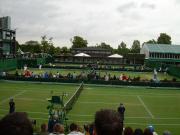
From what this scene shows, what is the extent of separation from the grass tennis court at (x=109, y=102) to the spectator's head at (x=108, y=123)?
2012 cm

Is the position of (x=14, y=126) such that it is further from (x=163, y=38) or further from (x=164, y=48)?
(x=163, y=38)

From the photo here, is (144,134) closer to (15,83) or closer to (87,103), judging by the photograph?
→ (87,103)

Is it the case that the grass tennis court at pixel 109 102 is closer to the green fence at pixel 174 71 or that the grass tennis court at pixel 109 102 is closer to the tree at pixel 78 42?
the green fence at pixel 174 71

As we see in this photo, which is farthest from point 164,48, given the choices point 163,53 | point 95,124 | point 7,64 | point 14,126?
point 14,126

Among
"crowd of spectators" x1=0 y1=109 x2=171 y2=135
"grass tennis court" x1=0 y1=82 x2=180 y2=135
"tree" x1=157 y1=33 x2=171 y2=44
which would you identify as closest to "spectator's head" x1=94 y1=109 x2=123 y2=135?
"crowd of spectators" x1=0 y1=109 x2=171 y2=135

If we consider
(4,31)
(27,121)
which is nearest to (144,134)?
(27,121)

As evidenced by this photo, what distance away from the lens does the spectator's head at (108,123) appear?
3795 millimetres

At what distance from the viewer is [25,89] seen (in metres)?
42.7

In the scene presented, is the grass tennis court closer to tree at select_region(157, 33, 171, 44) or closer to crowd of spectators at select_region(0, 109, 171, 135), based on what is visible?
crowd of spectators at select_region(0, 109, 171, 135)

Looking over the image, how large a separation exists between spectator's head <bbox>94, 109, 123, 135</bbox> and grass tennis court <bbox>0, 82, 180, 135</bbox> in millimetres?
20118

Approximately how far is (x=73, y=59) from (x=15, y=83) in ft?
217

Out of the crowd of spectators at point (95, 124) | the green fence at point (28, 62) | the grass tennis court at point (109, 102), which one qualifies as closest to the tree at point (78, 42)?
the green fence at point (28, 62)

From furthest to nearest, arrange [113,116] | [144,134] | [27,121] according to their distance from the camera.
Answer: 1. [144,134]
2. [113,116]
3. [27,121]

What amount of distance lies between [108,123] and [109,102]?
31.5m
